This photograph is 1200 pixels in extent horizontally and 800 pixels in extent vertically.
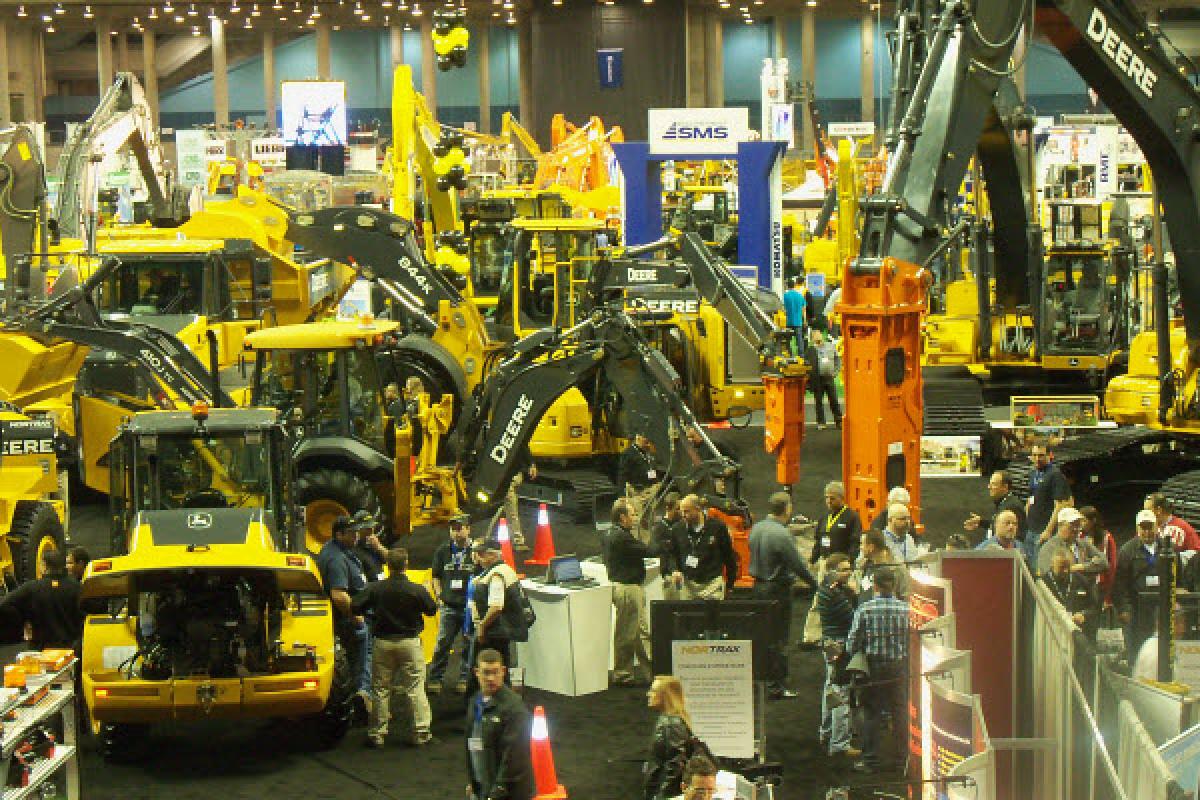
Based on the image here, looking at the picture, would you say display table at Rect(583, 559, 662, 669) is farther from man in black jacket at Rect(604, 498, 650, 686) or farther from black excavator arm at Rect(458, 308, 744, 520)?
black excavator arm at Rect(458, 308, 744, 520)

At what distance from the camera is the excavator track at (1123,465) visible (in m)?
20.3

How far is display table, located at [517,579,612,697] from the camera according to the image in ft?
48.5

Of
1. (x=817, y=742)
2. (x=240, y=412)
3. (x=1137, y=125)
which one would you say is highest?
(x=1137, y=125)

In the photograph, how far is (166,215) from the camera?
32406 mm

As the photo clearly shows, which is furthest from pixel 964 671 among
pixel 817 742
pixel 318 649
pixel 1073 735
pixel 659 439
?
pixel 659 439

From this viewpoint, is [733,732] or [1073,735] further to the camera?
[733,732]

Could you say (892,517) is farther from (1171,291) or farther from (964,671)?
(1171,291)

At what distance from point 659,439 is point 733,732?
22.3ft

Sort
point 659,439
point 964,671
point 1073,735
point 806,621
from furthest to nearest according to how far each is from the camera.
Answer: point 659,439
point 806,621
point 964,671
point 1073,735

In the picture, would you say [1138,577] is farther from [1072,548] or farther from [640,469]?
[640,469]

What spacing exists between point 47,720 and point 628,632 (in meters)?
4.92

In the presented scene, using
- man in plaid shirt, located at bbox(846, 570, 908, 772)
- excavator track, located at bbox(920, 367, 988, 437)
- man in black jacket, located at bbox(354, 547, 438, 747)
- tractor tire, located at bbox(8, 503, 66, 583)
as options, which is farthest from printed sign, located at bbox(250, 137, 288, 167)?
man in plaid shirt, located at bbox(846, 570, 908, 772)

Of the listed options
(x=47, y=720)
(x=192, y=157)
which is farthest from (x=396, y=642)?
(x=192, y=157)

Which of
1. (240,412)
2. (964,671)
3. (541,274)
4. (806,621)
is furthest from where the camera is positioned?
(541,274)
